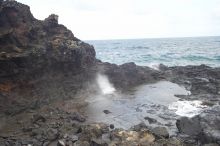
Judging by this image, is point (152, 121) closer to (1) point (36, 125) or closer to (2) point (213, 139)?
(2) point (213, 139)

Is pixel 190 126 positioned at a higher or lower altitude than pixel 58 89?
lower

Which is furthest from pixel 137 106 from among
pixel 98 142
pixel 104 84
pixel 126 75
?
pixel 126 75

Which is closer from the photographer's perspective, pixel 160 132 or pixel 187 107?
pixel 160 132

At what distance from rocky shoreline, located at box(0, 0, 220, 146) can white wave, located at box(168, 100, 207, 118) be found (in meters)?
0.72

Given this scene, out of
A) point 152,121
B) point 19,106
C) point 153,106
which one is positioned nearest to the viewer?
point 152,121

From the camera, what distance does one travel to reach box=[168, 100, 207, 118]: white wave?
17.1m

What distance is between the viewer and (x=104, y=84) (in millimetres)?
23500

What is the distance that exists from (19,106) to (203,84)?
14.3 meters

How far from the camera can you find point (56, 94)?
1941 centimetres

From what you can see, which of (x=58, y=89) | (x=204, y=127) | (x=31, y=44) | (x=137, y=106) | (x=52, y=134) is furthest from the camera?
(x=58, y=89)

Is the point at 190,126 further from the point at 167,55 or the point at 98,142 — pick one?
the point at 167,55

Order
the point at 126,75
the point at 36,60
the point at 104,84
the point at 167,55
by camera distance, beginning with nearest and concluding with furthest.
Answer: the point at 36,60 → the point at 104,84 → the point at 126,75 → the point at 167,55

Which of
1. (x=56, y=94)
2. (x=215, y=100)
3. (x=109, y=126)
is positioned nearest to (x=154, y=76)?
(x=215, y=100)

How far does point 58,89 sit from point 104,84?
462 centimetres
